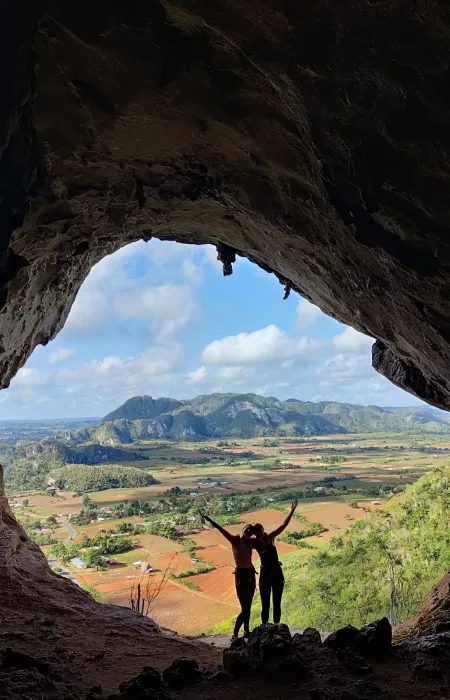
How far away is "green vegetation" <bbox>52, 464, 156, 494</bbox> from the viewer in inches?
2564

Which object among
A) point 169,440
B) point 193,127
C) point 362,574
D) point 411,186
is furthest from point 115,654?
point 169,440

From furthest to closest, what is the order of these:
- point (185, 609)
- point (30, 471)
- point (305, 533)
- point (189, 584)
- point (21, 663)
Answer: point (30, 471), point (305, 533), point (189, 584), point (185, 609), point (21, 663)

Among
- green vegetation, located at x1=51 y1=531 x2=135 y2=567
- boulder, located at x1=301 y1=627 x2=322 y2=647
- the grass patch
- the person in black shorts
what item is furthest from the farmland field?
boulder, located at x1=301 y1=627 x2=322 y2=647

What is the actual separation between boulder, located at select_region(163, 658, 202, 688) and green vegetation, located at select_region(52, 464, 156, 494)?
6398cm

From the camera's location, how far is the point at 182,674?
14.9ft

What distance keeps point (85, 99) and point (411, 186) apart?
427 cm

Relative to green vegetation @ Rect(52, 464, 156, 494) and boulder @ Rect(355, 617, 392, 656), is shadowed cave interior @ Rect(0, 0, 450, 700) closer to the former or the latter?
boulder @ Rect(355, 617, 392, 656)

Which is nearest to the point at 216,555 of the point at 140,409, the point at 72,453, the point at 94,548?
the point at 94,548

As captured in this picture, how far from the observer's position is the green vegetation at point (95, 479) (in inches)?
2564

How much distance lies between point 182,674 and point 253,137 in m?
6.51

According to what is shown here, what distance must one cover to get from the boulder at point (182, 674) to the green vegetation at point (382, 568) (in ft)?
52.2

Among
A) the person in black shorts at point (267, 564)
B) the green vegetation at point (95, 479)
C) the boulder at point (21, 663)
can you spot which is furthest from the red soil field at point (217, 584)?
the green vegetation at point (95, 479)

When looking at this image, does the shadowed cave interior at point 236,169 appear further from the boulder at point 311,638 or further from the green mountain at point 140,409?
the green mountain at point 140,409

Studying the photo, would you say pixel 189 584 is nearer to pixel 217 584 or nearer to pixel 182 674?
pixel 217 584
